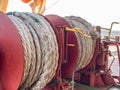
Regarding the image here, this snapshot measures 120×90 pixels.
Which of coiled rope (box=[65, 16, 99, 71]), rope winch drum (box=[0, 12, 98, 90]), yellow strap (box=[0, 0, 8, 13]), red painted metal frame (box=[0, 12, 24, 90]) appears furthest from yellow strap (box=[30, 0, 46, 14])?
red painted metal frame (box=[0, 12, 24, 90])

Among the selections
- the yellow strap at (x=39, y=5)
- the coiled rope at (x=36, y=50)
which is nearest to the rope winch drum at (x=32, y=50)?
the coiled rope at (x=36, y=50)

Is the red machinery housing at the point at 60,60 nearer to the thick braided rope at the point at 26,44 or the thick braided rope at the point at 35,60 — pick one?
the thick braided rope at the point at 26,44

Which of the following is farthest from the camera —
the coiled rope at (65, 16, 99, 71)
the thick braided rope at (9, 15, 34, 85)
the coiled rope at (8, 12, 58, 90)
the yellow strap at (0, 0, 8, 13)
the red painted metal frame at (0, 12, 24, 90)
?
the yellow strap at (0, 0, 8, 13)

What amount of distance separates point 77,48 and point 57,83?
2.19 ft

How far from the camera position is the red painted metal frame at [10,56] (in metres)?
2.46

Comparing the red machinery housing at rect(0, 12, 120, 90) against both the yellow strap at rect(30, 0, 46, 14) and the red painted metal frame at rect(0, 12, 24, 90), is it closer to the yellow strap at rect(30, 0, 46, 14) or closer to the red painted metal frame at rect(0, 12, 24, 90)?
the red painted metal frame at rect(0, 12, 24, 90)

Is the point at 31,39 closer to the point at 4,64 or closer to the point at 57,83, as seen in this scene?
the point at 4,64

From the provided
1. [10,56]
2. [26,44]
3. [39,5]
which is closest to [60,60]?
[26,44]

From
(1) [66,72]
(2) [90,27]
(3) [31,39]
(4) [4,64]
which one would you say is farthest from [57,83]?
(2) [90,27]

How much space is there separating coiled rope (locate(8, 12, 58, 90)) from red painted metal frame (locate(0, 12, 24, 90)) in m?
0.14

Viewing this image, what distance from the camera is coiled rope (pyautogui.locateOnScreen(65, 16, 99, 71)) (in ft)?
13.3

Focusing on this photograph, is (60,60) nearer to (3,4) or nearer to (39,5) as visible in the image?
(3,4)

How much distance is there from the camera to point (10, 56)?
2.46 metres

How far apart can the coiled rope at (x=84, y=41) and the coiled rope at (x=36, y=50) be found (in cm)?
96
